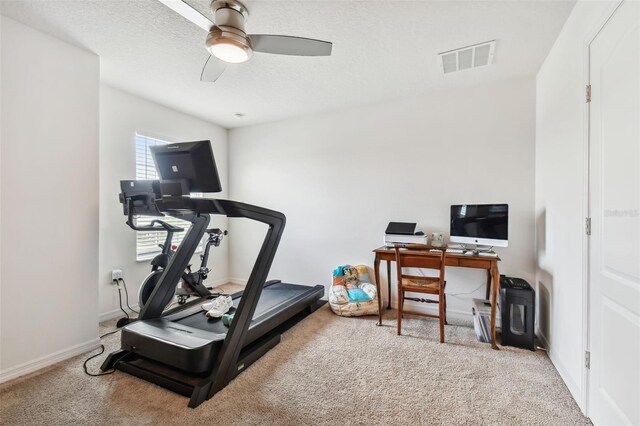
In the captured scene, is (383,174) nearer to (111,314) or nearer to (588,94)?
(588,94)

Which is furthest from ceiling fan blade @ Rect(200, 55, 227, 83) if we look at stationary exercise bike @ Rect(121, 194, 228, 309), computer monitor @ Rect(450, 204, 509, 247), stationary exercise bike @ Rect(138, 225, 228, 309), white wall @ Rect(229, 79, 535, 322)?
computer monitor @ Rect(450, 204, 509, 247)

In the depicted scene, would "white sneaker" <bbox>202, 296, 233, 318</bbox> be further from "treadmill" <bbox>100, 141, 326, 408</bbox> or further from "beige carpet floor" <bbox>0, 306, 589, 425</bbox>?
"beige carpet floor" <bbox>0, 306, 589, 425</bbox>

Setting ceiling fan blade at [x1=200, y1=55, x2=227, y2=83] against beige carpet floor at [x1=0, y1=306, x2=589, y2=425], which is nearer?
beige carpet floor at [x1=0, y1=306, x2=589, y2=425]

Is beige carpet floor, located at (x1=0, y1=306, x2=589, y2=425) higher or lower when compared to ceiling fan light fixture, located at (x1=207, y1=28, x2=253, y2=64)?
lower

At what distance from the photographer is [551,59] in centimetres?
221

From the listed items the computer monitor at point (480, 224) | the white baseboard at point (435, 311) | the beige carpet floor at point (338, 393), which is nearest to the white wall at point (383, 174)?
the white baseboard at point (435, 311)

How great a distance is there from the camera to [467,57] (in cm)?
236

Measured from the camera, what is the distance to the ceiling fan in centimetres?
165

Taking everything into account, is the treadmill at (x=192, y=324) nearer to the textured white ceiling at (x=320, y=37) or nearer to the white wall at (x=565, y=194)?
the textured white ceiling at (x=320, y=37)

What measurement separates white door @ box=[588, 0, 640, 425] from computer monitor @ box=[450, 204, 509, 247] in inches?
39.2

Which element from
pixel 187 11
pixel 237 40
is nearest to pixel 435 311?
pixel 237 40

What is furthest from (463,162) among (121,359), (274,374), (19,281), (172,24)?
(19,281)

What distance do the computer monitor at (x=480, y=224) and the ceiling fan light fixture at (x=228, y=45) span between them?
7.74 ft

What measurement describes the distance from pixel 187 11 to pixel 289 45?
1.95 ft
